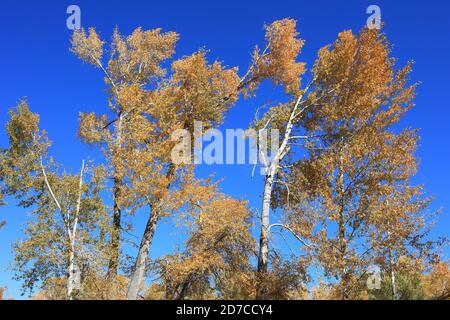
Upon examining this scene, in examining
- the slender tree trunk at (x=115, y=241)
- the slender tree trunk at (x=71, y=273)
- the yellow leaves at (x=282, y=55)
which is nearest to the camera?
the slender tree trunk at (x=71, y=273)

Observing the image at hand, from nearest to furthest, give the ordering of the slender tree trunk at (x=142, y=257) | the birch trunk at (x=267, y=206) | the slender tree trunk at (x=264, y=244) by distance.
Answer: the slender tree trunk at (x=264, y=244), the birch trunk at (x=267, y=206), the slender tree trunk at (x=142, y=257)

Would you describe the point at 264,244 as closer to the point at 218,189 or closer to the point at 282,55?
the point at 218,189

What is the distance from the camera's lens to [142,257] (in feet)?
51.8

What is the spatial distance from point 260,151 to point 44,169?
9154mm

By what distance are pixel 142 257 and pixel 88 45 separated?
10.9 meters

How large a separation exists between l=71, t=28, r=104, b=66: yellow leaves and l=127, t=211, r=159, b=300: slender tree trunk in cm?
897

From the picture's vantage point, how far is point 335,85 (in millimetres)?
18422

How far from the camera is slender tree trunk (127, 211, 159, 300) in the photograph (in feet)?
49.5

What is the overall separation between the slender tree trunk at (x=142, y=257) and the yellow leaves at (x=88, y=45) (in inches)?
353

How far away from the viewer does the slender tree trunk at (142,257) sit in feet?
49.5

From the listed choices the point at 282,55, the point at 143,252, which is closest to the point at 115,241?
the point at 143,252

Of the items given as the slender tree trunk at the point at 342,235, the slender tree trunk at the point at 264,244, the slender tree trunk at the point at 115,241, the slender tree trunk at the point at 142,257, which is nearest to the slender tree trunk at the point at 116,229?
the slender tree trunk at the point at 115,241

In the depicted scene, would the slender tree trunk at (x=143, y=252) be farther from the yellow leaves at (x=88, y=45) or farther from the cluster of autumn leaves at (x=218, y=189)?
the yellow leaves at (x=88, y=45)
